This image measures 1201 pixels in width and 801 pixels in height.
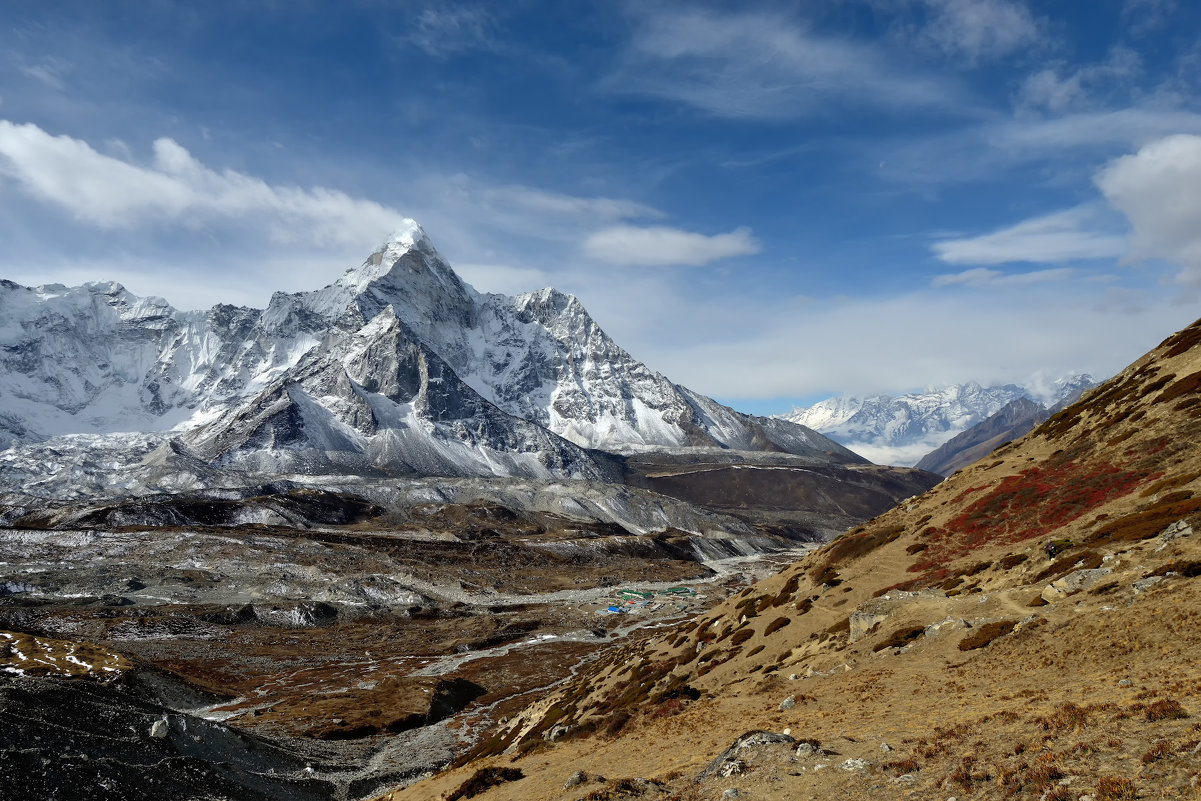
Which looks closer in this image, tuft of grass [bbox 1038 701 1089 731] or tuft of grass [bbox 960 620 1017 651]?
tuft of grass [bbox 1038 701 1089 731]

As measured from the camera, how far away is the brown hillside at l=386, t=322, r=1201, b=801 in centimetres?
1731

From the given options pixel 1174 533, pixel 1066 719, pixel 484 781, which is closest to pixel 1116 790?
pixel 1066 719

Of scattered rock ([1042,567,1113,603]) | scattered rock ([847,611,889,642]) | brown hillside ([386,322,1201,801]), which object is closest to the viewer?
brown hillside ([386,322,1201,801])

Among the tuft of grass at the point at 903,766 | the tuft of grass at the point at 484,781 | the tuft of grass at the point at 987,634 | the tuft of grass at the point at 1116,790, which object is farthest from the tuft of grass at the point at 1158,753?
the tuft of grass at the point at 484,781

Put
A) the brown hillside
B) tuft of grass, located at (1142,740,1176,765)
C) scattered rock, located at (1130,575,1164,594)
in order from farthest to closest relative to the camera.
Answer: scattered rock, located at (1130,575,1164,594)
the brown hillside
tuft of grass, located at (1142,740,1176,765)

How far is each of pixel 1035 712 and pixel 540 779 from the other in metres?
20.3

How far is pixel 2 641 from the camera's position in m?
79.3

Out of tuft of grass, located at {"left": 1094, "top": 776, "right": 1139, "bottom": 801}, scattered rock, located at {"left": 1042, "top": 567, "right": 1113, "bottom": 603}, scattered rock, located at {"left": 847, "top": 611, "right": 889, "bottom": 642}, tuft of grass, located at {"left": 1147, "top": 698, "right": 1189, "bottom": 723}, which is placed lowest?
scattered rock, located at {"left": 847, "top": 611, "right": 889, "bottom": 642}

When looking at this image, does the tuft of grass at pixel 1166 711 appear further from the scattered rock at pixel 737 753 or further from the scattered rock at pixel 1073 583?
the scattered rock at pixel 1073 583

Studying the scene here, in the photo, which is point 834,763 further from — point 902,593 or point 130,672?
point 130,672

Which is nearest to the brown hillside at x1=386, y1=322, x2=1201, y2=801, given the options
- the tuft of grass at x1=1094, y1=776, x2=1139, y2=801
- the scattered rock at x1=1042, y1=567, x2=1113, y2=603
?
the tuft of grass at x1=1094, y1=776, x2=1139, y2=801

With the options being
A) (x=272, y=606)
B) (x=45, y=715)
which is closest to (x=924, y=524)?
(x=45, y=715)

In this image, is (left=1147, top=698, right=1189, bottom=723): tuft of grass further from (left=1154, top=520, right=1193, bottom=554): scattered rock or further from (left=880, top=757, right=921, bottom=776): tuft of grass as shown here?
(left=1154, top=520, right=1193, bottom=554): scattered rock

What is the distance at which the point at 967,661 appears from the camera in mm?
27250
